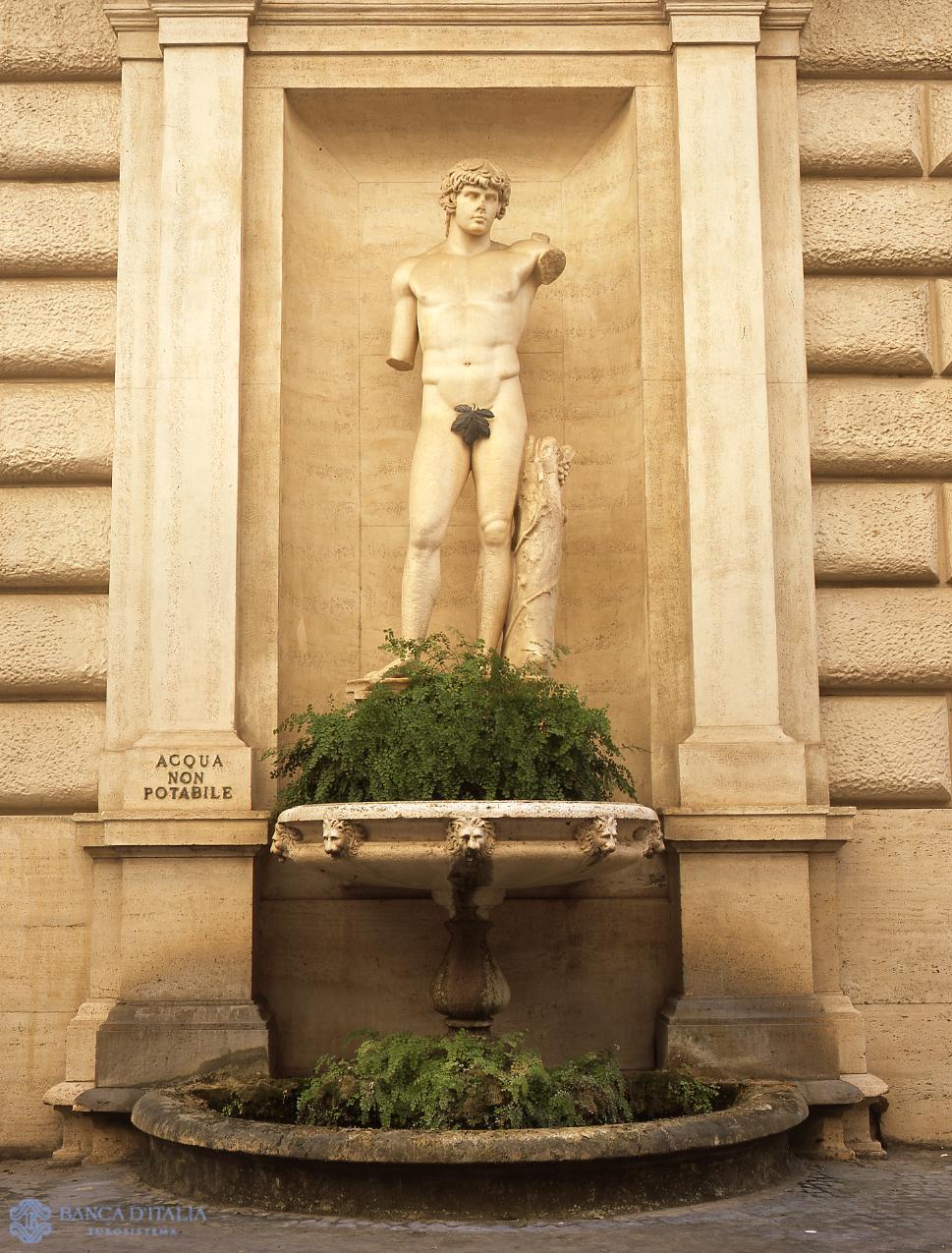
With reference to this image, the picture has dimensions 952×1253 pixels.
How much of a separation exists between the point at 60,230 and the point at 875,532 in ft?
14.4

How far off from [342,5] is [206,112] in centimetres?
92

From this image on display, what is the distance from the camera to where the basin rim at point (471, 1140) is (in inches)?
203

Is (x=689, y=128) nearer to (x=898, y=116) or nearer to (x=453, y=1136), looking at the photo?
(x=898, y=116)

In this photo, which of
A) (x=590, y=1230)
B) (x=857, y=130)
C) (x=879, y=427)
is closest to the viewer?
(x=590, y=1230)

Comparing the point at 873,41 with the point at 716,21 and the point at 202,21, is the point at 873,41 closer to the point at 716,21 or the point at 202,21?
the point at 716,21

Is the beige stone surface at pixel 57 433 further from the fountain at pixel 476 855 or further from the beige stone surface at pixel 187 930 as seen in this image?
the beige stone surface at pixel 187 930

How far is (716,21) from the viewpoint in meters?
7.83

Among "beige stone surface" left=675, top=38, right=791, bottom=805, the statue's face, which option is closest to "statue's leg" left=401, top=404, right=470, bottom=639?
the statue's face

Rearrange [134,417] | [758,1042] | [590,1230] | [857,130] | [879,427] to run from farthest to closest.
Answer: [857,130], [879,427], [134,417], [758,1042], [590,1230]

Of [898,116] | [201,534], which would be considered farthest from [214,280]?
[898,116]

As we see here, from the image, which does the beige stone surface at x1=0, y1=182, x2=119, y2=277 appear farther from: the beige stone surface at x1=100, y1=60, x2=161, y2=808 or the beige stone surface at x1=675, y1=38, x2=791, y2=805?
the beige stone surface at x1=675, y1=38, x2=791, y2=805

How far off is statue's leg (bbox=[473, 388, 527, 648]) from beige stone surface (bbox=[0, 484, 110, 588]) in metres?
1.84

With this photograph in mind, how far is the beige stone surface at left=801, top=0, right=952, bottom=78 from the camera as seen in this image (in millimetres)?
8125

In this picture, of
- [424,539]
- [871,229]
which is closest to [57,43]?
[424,539]
